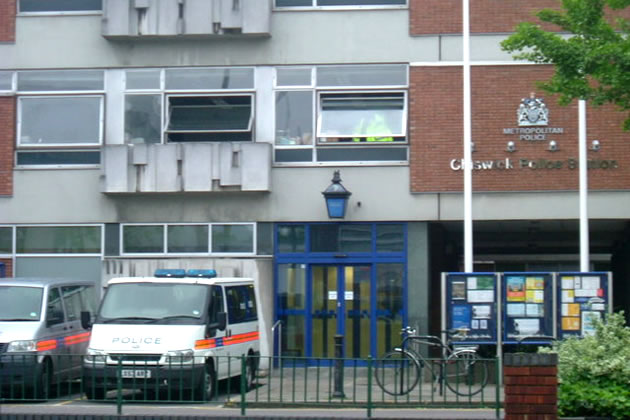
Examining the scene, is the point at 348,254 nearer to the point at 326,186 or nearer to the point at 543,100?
the point at 326,186

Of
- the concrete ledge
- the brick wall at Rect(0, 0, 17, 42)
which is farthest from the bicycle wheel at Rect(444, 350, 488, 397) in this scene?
the brick wall at Rect(0, 0, 17, 42)

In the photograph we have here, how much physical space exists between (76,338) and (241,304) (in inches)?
113

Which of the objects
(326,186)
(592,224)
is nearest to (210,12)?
(326,186)

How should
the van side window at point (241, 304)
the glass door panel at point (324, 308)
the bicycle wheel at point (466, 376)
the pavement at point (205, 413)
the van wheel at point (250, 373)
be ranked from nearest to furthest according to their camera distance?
the pavement at point (205, 413) → the bicycle wheel at point (466, 376) → the van wheel at point (250, 373) → the van side window at point (241, 304) → the glass door panel at point (324, 308)

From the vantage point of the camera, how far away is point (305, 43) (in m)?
22.2

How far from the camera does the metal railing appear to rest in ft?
43.5

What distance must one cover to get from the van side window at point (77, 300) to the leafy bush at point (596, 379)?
355 inches

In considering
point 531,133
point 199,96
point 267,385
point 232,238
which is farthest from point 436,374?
point 199,96

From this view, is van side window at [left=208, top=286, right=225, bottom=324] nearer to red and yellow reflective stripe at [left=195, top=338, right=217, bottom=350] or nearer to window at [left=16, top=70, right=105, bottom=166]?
red and yellow reflective stripe at [left=195, top=338, right=217, bottom=350]

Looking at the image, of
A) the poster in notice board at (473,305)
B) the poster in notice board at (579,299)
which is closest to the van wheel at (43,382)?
the poster in notice board at (473,305)

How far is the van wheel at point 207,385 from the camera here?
44.8ft

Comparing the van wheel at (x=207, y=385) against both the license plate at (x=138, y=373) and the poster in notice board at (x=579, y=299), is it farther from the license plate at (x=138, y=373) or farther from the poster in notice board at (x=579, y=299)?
the poster in notice board at (x=579, y=299)

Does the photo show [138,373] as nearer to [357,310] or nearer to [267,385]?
[267,385]

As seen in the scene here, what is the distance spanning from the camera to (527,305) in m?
19.3
